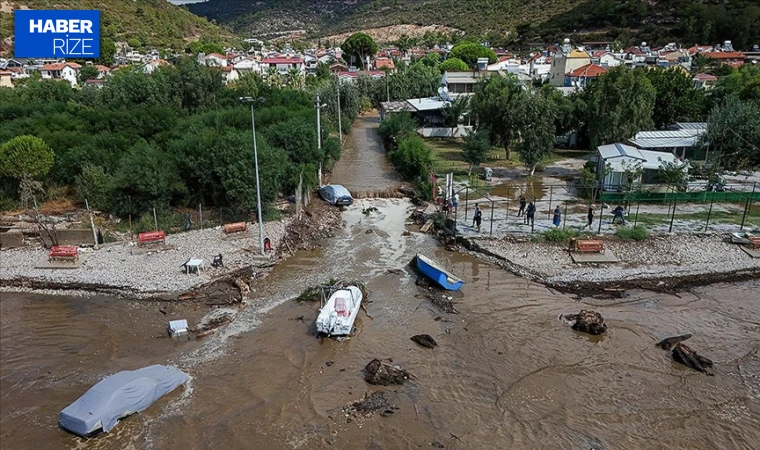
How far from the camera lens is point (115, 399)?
45.5 ft

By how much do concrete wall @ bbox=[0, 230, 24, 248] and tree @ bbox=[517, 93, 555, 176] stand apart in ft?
107

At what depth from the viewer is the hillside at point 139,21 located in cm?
10269

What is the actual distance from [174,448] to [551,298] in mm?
15748

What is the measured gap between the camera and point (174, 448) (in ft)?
43.5

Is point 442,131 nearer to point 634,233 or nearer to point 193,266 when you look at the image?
point 634,233

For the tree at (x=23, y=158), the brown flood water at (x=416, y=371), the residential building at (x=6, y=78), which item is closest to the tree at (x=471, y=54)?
the residential building at (x=6, y=78)

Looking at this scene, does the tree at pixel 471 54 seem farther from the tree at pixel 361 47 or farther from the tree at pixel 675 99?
the tree at pixel 675 99

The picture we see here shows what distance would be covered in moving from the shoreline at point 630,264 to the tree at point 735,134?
1557 cm

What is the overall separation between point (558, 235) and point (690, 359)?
1028 centimetres

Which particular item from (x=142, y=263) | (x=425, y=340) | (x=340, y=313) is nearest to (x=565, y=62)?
(x=425, y=340)

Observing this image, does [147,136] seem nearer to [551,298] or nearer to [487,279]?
[487,279]

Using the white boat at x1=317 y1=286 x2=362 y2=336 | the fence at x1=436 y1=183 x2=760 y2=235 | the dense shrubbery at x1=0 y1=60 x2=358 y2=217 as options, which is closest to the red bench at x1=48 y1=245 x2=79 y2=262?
the dense shrubbery at x1=0 y1=60 x2=358 y2=217

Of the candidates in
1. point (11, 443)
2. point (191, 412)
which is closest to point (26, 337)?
point (11, 443)

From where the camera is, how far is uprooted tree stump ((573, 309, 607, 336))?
18938 mm
